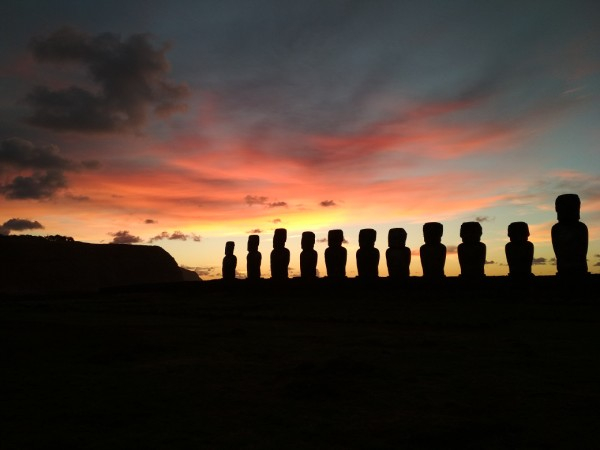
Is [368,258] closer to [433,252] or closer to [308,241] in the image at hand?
[433,252]

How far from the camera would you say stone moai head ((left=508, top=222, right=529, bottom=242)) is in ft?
53.5

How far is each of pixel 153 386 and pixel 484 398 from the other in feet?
8.95

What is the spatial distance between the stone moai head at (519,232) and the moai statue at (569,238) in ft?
5.12

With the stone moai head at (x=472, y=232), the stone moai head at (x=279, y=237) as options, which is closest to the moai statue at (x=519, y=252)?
the stone moai head at (x=472, y=232)

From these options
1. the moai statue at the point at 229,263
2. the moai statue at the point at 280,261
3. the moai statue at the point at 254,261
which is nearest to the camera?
the moai statue at the point at 280,261

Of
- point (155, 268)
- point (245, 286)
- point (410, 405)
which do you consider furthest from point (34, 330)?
point (155, 268)

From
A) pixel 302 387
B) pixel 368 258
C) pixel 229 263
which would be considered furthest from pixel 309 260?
pixel 302 387

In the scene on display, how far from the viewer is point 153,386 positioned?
14.4 ft

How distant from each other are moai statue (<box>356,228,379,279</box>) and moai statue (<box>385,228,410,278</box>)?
80 centimetres

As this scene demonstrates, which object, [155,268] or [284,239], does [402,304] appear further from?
[155,268]

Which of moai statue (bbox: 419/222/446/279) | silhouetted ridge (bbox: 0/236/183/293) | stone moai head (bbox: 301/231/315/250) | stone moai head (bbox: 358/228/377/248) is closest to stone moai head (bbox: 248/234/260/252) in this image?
stone moai head (bbox: 301/231/315/250)

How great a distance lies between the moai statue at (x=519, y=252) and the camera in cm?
1597

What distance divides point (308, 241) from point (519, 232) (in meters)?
9.27

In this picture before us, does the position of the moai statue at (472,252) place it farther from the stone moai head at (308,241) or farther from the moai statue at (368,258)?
the stone moai head at (308,241)
